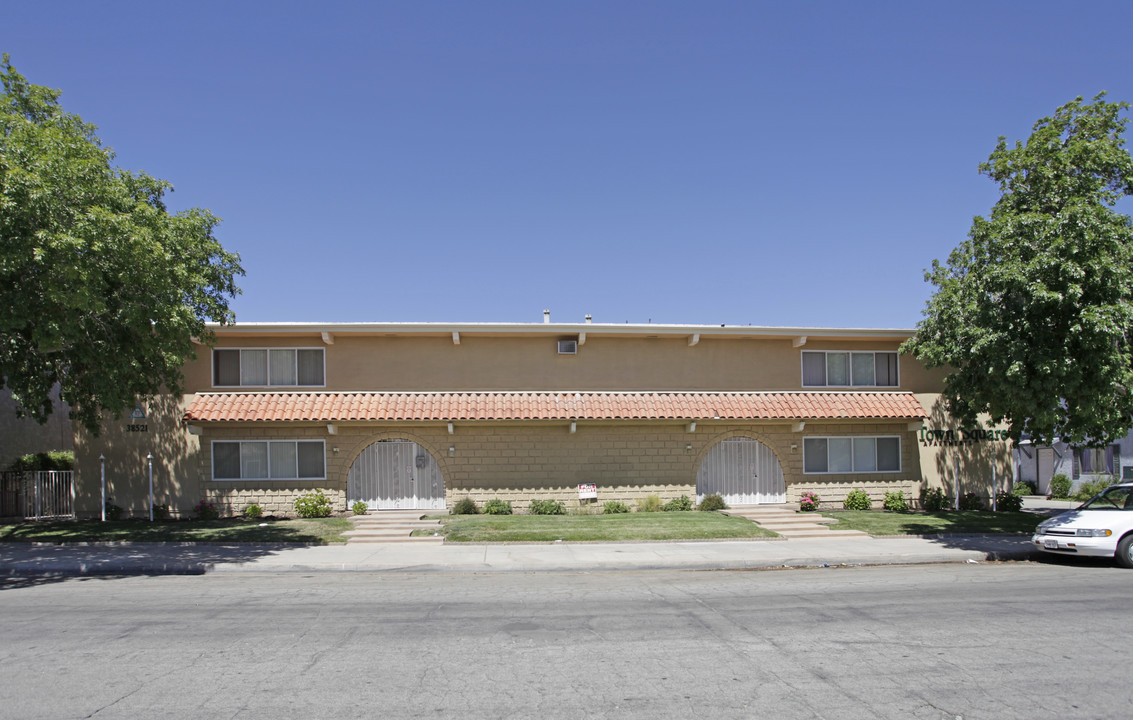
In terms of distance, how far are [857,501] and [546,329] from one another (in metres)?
9.90

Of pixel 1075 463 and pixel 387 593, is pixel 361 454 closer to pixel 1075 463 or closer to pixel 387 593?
pixel 387 593

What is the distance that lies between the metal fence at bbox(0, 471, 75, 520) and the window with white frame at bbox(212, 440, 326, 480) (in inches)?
152

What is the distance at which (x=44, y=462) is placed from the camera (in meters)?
20.8

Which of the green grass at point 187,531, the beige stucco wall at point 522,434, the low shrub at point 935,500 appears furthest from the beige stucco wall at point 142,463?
the low shrub at point 935,500

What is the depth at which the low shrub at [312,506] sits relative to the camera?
19.4m

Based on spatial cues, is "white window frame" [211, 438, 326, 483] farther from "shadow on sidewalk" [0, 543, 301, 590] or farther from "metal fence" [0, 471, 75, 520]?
"shadow on sidewalk" [0, 543, 301, 590]

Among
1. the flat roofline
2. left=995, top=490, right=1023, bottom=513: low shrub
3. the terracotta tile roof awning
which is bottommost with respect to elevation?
left=995, top=490, right=1023, bottom=513: low shrub

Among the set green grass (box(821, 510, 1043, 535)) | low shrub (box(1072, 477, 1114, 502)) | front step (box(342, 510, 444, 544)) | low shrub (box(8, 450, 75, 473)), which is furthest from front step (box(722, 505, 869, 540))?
low shrub (box(8, 450, 75, 473))

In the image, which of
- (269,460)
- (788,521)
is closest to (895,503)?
(788,521)

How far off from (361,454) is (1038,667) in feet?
54.1

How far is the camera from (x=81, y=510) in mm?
19516

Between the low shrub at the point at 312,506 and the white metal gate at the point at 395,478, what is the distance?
0.72m

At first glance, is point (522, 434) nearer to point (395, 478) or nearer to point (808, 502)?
point (395, 478)

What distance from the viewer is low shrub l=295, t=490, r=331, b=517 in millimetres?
19438
